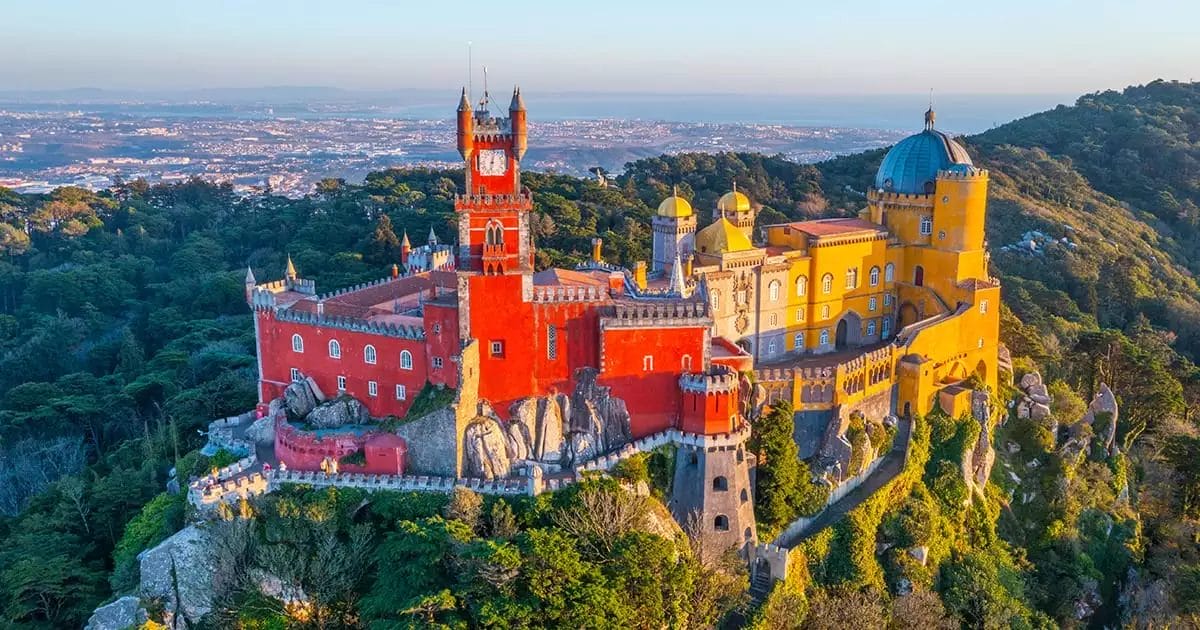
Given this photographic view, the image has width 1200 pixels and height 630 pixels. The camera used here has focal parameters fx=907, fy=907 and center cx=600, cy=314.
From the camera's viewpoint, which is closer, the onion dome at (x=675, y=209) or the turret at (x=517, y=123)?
the turret at (x=517, y=123)

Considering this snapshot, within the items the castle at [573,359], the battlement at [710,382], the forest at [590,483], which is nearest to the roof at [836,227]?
the castle at [573,359]

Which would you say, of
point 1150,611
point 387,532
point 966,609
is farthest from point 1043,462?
point 387,532

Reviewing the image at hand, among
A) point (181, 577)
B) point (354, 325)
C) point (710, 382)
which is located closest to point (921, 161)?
point (710, 382)

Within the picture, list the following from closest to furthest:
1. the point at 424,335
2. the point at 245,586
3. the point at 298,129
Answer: the point at 245,586 < the point at 424,335 < the point at 298,129

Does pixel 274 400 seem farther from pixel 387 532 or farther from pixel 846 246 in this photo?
pixel 846 246

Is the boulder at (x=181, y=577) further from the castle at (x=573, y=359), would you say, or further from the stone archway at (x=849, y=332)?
the stone archway at (x=849, y=332)
